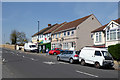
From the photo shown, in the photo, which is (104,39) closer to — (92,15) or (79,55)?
(92,15)

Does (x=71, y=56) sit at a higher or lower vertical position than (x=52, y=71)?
higher

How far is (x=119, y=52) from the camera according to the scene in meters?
20.5

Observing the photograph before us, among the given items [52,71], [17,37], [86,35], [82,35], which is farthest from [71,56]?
[17,37]

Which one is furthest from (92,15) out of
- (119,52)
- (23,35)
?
(23,35)

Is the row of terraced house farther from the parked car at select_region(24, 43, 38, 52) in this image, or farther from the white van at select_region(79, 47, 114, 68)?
the white van at select_region(79, 47, 114, 68)

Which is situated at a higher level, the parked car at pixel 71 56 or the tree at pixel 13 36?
the tree at pixel 13 36

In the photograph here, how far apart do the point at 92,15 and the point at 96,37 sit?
9.60 metres

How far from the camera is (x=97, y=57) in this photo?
1513 cm

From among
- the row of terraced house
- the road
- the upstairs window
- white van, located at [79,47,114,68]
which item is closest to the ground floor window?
the row of terraced house

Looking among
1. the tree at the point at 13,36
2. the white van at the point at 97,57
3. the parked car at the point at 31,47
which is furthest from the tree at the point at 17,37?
the white van at the point at 97,57

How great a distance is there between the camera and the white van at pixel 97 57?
1466 cm

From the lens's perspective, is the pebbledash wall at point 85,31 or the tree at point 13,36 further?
the tree at point 13,36

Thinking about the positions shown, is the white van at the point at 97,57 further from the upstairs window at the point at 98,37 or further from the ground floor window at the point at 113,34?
the upstairs window at the point at 98,37

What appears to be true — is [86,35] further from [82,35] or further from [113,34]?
[113,34]
